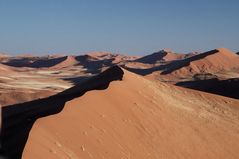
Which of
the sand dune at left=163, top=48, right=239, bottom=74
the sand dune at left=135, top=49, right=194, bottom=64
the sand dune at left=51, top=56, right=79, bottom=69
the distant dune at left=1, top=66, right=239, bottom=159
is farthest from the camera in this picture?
the sand dune at left=135, top=49, right=194, bottom=64

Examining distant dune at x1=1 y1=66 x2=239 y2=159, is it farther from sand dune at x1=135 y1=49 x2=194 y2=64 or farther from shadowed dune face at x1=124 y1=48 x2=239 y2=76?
sand dune at x1=135 y1=49 x2=194 y2=64

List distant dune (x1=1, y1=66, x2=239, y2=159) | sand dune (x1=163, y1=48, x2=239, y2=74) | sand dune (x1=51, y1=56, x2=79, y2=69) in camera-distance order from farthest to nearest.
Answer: sand dune (x1=51, y1=56, x2=79, y2=69), sand dune (x1=163, y1=48, x2=239, y2=74), distant dune (x1=1, y1=66, x2=239, y2=159)

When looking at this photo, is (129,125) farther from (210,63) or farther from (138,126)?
(210,63)

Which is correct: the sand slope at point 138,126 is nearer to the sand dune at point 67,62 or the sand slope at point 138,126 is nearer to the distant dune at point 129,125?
the distant dune at point 129,125

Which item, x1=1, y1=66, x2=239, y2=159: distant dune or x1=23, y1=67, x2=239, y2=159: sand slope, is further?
x1=23, y1=67, x2=239, y2=159: sand slope

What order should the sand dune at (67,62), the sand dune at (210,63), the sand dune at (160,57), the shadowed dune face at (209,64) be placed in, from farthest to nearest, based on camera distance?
the sand dune at (160,57)
the sand dune at (67,62)
the sand dune at (210,63)
the shadowed dune face at (209,64)

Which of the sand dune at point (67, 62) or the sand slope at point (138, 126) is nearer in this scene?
the sand slope at point (138, 126)

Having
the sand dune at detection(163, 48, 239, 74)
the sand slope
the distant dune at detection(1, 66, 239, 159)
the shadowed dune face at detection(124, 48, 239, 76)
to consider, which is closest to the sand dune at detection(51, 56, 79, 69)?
the shadowed dune face at detection(124, 48, 239, 76)

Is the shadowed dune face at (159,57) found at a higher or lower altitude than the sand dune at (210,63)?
lower

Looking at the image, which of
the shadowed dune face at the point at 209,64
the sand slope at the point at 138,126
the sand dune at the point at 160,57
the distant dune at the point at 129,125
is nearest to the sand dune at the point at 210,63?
the shadowed dune face at the point at 209,64

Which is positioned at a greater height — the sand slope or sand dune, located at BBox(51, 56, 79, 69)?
the sand slope

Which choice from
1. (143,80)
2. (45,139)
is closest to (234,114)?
(143,80)
